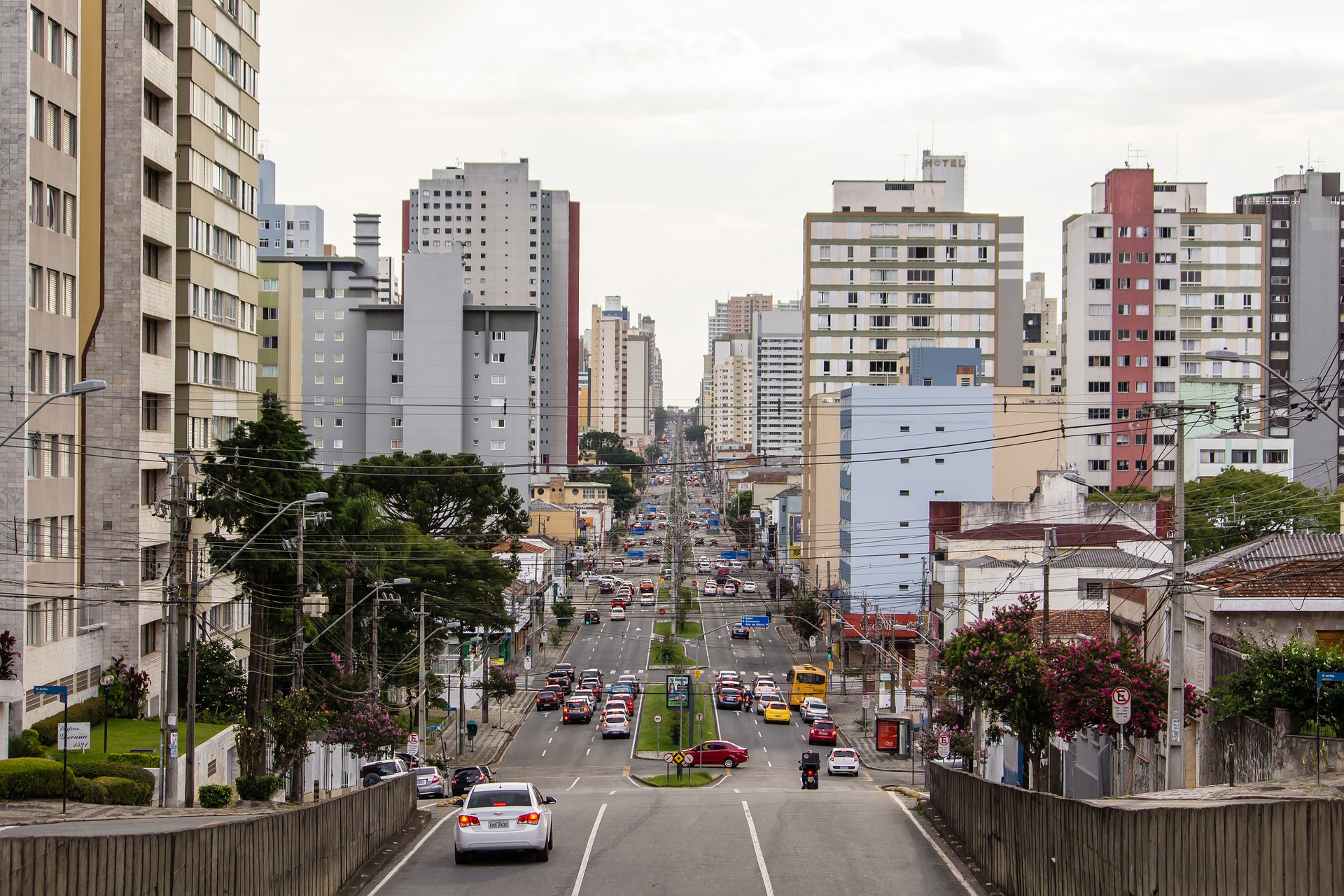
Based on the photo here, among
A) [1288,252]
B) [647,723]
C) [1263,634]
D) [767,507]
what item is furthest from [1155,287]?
[1263,634]

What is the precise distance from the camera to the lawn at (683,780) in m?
49.8

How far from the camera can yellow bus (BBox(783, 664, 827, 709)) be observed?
3105 inches

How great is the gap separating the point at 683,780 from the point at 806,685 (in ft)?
94.9

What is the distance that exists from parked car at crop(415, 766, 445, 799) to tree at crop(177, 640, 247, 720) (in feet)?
22.8

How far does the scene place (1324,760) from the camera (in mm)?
21453

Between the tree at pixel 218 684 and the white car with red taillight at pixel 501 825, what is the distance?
27458mm

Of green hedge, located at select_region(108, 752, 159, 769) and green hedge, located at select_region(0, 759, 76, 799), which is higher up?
green hedge, located at select_region(0, 759, 76, 799)

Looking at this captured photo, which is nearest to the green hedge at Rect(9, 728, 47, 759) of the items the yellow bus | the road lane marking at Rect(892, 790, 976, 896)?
the road lane marking at Rect(892, 790, 976, 896)

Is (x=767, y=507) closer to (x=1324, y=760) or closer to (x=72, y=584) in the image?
(x=72, y=584)

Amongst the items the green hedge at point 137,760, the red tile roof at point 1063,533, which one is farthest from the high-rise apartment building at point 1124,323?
the green hedge at point 137,760

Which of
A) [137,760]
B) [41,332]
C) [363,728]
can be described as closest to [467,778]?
[363,728]

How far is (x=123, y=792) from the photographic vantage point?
3017cm

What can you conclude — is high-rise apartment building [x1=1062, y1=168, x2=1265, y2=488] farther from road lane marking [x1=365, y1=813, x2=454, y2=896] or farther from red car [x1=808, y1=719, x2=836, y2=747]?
road lane marking [x1=365, y1=813, x2=454, y2=896]

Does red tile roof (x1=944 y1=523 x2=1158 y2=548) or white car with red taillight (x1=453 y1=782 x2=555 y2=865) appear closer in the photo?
white car with red taillight (x1=453 y1=782 x2=555 y2=865)
